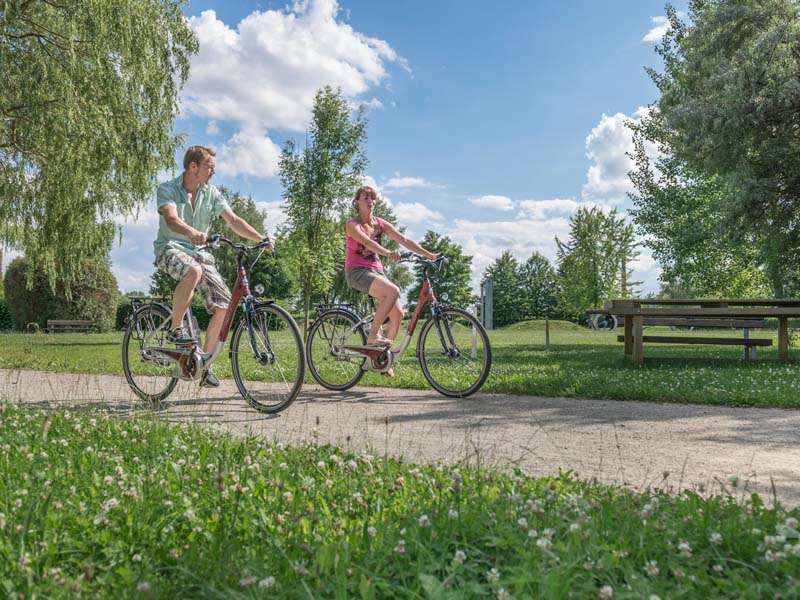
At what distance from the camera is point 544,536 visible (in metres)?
2.23

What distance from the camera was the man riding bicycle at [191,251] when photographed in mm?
5902

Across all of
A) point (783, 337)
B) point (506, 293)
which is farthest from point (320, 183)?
point (506, 293)

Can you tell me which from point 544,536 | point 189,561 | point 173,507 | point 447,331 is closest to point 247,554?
point 189,561

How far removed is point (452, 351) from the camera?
7004mm

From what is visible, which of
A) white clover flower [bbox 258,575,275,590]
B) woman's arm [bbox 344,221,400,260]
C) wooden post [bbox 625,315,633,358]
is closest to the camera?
white clover flower [bbox 258,575,275,590]

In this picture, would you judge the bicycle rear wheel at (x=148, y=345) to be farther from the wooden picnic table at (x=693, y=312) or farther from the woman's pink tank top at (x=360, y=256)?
the wooden picnic table at (x=693, y=312)

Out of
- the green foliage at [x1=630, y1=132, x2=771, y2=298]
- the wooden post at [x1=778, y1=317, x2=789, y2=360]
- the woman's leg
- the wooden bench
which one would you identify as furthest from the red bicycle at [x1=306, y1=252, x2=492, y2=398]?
the wooden bench

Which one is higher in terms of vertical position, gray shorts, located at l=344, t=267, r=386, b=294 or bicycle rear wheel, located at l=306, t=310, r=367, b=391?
gray shorts, located at l=344, t=267, r=386, b=294

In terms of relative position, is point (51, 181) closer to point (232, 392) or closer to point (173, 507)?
point (232, 392)

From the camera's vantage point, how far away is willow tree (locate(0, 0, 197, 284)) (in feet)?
43.5

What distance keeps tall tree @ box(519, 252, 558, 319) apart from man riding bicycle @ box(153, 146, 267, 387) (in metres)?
69.4

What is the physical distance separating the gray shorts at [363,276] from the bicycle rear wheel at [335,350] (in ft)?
1.42

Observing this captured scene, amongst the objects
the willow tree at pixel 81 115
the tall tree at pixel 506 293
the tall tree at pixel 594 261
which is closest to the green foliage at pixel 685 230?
the tall tree at pixel 594 261

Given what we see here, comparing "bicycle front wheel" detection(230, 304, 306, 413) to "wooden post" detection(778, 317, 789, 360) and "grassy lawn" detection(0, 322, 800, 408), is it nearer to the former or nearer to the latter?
"grassy lawn" detection(0, 322, 800, 408)
